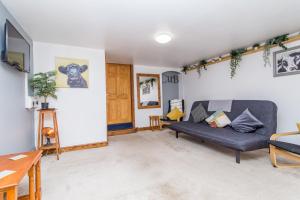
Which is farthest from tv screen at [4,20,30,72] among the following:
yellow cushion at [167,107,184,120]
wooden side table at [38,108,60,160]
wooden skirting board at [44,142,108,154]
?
yellow cushion at [167,107,184,120]

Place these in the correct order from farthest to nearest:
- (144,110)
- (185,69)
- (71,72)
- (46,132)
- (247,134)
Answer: (185,69)
(144,110)
(71,72)
(46,132)
(247,134)

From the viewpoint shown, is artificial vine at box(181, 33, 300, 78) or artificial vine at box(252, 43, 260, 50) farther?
artificial vine at box(252, 43, 260, 50)

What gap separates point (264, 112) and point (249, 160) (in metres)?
0.93

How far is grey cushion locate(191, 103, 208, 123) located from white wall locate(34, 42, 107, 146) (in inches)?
90.9

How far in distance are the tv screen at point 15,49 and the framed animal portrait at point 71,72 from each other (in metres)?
0.70

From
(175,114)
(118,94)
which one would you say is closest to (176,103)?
(175,114)

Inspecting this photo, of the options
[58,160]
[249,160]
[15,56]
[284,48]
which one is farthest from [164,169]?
[284,48]

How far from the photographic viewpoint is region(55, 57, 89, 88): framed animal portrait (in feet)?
10.3

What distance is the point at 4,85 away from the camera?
74.5 inches

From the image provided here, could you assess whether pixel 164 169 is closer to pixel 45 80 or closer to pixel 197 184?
pixel 197 184

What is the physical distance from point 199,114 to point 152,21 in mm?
2641

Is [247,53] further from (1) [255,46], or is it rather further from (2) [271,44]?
(2) [271,44]

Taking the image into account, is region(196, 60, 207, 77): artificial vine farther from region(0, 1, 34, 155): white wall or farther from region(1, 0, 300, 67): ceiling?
region(0, 1, 34, 155): white wall

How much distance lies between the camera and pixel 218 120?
11.2 ft
